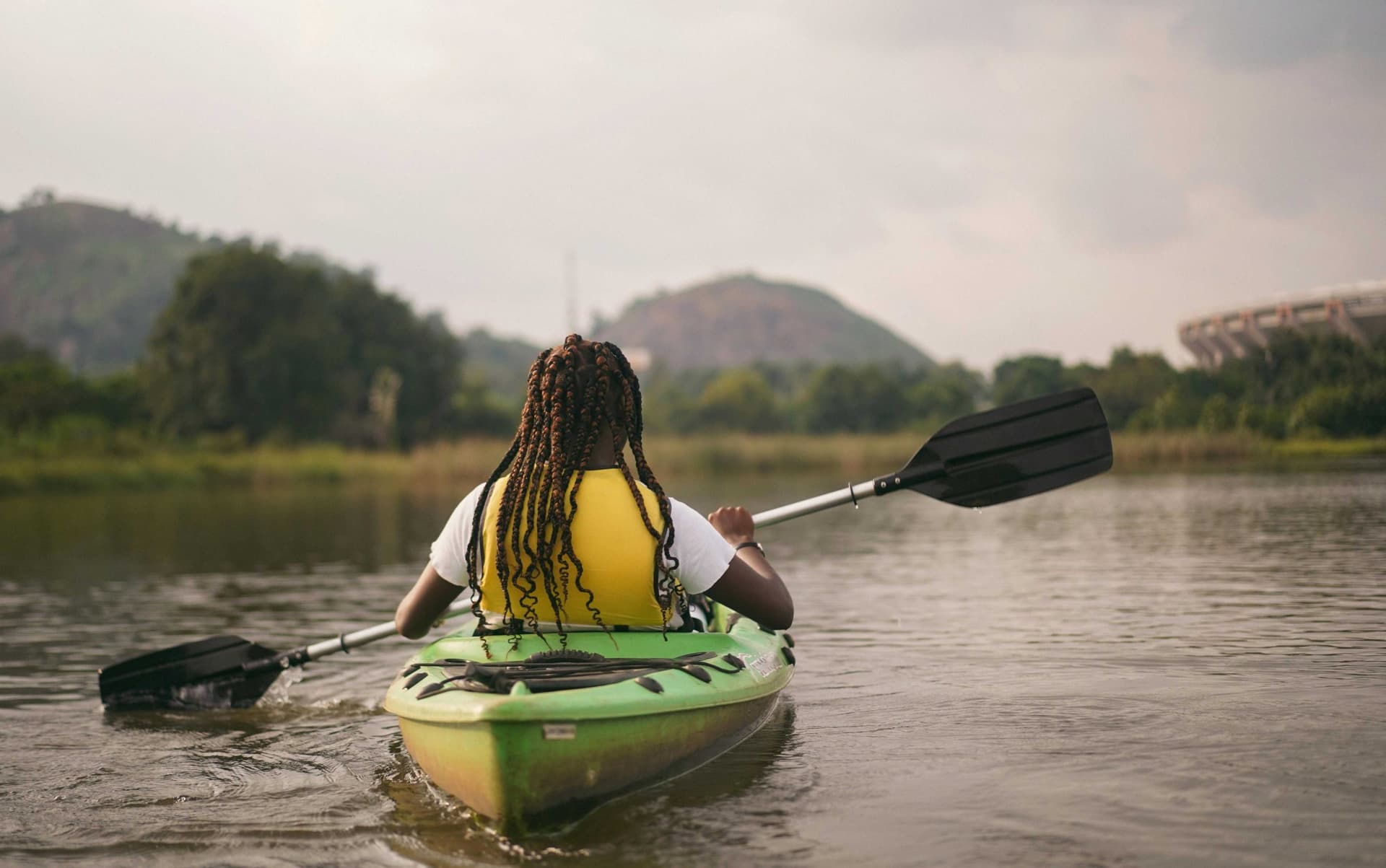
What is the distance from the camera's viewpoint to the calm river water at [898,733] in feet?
12.1

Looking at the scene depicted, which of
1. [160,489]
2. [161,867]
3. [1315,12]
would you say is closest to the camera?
[161,867]

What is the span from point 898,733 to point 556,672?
5.42 feet

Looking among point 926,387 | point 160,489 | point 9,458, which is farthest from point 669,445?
point 9,458

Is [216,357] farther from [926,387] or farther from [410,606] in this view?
[410,606]

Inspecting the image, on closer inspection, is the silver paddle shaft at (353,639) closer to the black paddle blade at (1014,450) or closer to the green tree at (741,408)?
the black paddle blade at (1014,450)

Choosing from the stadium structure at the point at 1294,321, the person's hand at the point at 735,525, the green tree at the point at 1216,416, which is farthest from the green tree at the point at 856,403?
the person's hand at the point at 735,525

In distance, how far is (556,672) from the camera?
3.95m

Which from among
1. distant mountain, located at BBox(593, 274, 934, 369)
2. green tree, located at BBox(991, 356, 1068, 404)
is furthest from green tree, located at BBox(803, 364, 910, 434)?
distant mountain, located at BBox(593, 274, 934, 369)

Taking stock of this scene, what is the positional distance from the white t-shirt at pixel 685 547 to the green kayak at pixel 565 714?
0.33 m

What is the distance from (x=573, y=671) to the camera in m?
3.96

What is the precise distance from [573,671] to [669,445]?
2714cm

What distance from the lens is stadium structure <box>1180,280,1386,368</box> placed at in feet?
36.3

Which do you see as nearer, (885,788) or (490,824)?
(490,824)

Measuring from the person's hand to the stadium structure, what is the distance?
27.5 ft
